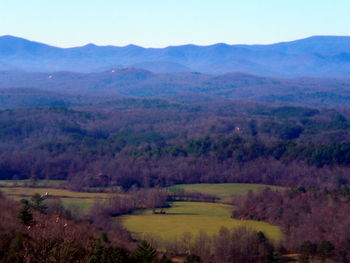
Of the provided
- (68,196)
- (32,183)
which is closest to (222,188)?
(68,196)

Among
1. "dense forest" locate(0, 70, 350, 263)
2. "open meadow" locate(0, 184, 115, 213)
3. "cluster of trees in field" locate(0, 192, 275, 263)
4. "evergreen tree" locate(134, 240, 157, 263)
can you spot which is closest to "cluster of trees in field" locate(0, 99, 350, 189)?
"dense forest" locate(0, 70, 350, 263)

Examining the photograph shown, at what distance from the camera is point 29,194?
43.0m

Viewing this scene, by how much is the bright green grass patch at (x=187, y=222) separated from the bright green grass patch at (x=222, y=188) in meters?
4.50

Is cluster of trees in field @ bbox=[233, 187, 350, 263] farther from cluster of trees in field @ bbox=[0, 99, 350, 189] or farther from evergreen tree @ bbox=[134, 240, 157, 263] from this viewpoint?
cluster of trees in field @ bbox=[0, 99, 350, 189]

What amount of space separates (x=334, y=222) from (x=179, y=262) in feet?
37.4

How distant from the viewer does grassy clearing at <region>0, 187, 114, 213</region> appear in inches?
1583

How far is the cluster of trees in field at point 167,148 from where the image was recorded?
52.8 m

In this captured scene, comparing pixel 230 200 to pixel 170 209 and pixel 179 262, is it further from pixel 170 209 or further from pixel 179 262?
pixel 179 262

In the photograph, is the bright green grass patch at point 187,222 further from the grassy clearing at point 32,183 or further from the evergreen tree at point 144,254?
the grassy clearing at point 32,183

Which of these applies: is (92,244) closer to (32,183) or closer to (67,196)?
(67,196)

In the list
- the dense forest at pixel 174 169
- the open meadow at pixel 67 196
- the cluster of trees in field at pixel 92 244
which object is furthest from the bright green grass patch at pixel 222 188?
the cluster of trees in field at pixel 92 244

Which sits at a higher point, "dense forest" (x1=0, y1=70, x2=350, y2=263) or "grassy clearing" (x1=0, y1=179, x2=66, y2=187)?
"dense forest" (x1=0, y1=70, x2=350, y2=263)

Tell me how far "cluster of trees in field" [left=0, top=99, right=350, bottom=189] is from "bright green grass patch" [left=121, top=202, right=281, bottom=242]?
984 cm

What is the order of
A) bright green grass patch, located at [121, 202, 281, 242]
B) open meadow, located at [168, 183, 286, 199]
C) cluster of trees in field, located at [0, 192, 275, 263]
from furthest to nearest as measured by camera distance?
open meadow, located at [168, 183, 286, 199] → bright green grass patch, located at [121, 202, 281, 242] → cluster of trees in field, located at [0, 192, 275, 263]
